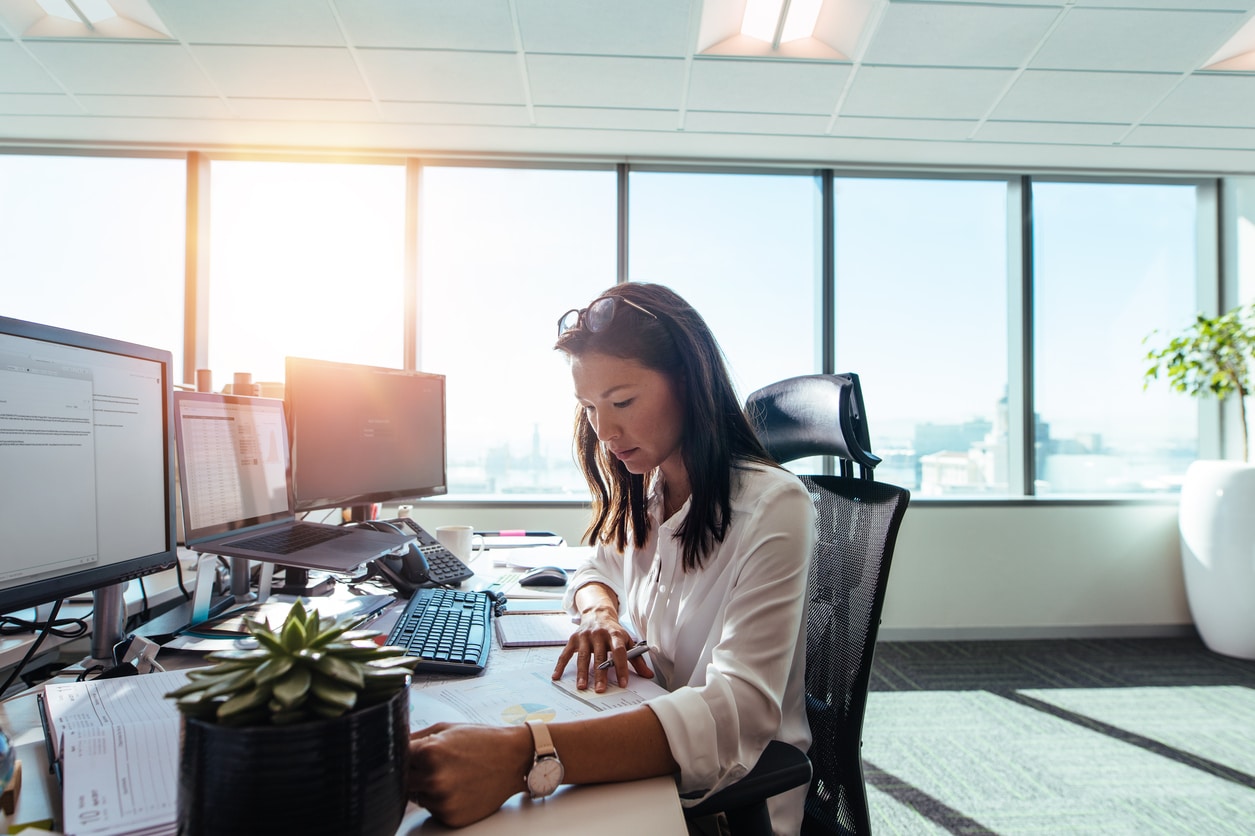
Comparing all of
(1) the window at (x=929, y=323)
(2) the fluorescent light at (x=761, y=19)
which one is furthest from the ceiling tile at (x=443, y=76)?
(1) the window at (x=929, y=323)

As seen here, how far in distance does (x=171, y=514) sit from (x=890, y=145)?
10.3 feet

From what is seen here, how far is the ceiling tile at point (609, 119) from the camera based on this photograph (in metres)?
2.70

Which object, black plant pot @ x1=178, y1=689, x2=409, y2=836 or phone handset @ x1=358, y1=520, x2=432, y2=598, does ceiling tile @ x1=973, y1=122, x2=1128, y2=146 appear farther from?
black plant pot @ x1=178, y1=689, x2=409, y2=836

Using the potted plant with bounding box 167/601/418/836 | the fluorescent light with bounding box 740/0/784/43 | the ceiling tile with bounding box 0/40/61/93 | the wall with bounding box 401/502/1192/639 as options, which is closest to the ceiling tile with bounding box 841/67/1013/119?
the fluorescent light with bounding box 740/0/784/43

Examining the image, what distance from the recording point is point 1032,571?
3.16 m

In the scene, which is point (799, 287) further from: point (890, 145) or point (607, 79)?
point (607, 79)

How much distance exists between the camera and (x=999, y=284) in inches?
132

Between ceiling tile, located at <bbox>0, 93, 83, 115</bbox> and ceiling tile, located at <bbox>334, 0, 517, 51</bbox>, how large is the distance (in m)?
1.39

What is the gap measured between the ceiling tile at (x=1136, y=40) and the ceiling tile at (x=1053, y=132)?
347mm

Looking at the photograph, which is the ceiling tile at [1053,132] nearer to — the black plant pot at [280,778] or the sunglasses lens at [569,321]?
the sunglasses lens at [569,321]

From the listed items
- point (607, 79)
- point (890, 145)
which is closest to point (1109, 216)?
point (890, 145)

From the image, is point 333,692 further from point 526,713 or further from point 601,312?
point 601,312

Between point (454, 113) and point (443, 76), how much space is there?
0.24m

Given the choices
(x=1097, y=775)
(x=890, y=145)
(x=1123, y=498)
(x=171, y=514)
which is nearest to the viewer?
(x=171, y=514)
